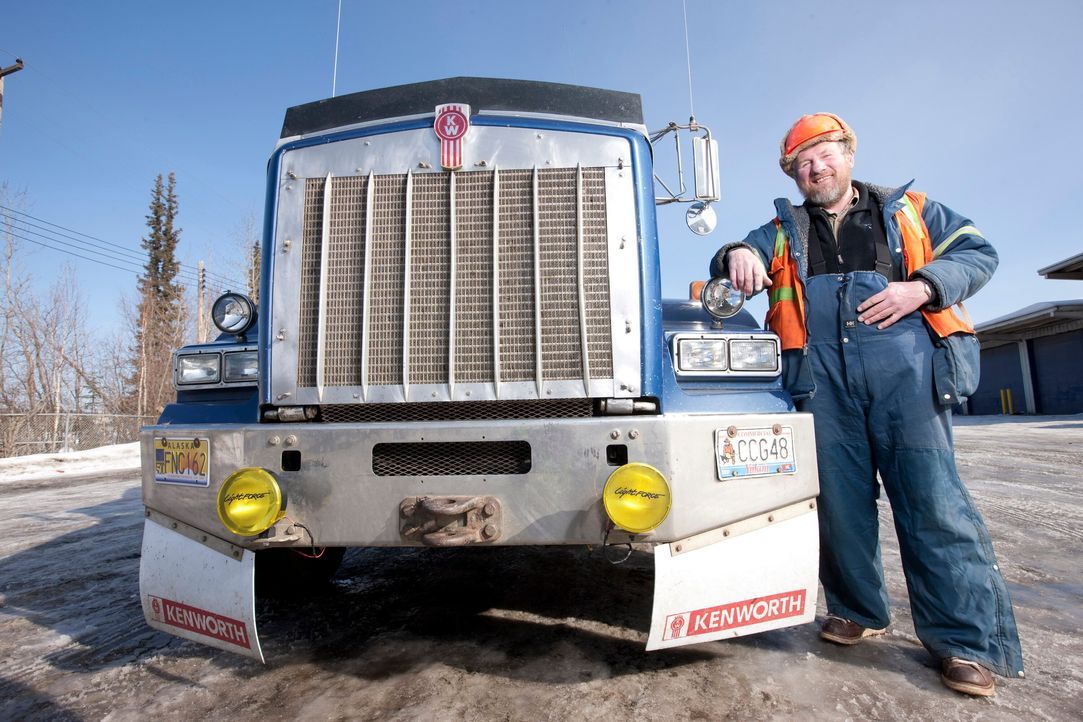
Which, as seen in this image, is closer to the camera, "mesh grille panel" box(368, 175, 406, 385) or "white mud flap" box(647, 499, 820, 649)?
"white mud flap" box(647, 499, 820, 649)

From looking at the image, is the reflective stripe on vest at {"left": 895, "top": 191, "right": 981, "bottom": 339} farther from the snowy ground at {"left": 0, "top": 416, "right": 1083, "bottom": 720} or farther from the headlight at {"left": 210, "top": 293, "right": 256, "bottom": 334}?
the headlight at {"left": 210, "top": 293, "right": 256, "bottom": 334}

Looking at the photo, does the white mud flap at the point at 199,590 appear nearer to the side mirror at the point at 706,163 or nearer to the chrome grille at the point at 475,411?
the chrome grille at the point at 475,411

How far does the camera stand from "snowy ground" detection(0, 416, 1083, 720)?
196 cm

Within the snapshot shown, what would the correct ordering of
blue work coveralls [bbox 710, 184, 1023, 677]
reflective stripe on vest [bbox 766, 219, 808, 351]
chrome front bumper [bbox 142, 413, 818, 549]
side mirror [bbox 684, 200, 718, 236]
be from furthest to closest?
side mirror [bbox 684, 200, 718, 236]
reflective stripe on vest [bbox 766, 219, 808, 351]
blue work coveralls [bbox 710, 184, 1023, 677]
chrome front bumper [bbox 142, 413, 818, 549]

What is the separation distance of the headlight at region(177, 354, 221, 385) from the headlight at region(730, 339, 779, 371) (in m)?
2.23

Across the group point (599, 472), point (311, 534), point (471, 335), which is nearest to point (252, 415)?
point (311, 534)

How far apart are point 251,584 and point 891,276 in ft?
9.49

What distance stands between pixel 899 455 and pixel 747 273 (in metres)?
0.98

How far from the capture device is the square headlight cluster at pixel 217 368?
242cm

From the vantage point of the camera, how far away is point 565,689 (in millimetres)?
2055

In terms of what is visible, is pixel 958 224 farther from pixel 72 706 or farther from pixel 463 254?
pixel 72 706

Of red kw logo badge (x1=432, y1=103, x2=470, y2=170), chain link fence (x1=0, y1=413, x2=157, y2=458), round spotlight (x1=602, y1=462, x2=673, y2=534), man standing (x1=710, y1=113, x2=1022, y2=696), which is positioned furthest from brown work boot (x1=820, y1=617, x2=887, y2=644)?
chain link fence (x1=0, y1=413, x2=157, y2=458)

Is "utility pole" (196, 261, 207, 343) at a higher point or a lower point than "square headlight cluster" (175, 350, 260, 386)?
higher

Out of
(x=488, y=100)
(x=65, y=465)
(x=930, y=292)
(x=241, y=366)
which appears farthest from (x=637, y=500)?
(x=65, y=465)
